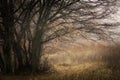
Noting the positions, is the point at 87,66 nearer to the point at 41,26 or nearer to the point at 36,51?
the point at 36,51

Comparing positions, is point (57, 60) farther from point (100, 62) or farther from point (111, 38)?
point (111, 38)

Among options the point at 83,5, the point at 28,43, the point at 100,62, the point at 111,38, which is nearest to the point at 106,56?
the point at 100,62

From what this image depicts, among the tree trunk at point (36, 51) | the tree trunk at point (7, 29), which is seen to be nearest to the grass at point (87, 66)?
the tree trunk at point (36, 51)

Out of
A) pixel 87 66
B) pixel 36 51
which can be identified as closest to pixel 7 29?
pixel 36 51

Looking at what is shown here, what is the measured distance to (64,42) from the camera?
15.8 metres

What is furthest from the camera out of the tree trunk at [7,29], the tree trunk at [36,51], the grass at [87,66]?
the tree trunk at [36,51]

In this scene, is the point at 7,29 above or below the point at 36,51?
above

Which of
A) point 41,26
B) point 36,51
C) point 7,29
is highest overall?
point 41,26

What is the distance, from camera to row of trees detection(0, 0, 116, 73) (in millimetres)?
13852

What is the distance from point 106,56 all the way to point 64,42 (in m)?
2.22

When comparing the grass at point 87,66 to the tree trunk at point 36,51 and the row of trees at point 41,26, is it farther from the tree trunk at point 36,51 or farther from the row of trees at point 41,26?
the row of trees at point 41,26

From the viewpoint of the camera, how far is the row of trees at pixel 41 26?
1385 cm

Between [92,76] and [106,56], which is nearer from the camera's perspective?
[92,76]

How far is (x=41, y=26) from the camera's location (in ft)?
46.6
